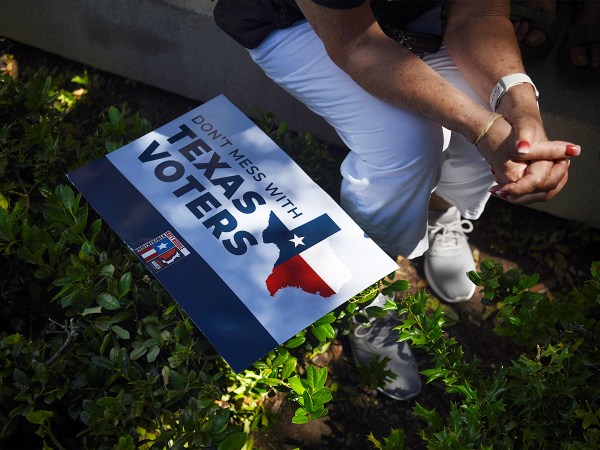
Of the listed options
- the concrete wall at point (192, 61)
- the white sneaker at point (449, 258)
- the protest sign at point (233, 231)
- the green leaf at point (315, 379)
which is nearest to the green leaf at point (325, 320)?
the protest sign at point (233, 231)

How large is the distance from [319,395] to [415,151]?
95 cm

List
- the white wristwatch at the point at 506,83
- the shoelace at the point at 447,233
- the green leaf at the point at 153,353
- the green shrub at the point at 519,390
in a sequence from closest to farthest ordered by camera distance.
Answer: the green shrub at the point at 519,390 < the green leaf at the point at 153,353 < the white wristwatch at the point at 506,83 < the shoelace at the point at 447,233

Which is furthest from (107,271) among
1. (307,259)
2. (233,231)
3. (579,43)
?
(579,43)

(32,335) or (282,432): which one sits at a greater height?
(32,335)

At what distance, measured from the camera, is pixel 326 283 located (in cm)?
210

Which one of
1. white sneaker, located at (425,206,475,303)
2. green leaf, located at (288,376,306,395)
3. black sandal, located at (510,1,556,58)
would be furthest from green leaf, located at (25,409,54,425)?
black sandal, located at (510,1,556,58)

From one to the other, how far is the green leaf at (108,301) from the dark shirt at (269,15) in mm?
1180

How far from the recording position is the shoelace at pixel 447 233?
10.1 feet

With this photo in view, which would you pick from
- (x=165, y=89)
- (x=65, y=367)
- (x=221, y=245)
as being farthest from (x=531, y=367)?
(x=165, y=89)

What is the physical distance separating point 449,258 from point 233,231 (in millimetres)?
1313

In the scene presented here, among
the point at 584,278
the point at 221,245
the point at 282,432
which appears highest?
the point at 221,245

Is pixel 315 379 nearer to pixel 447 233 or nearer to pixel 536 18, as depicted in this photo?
pixel 447 233

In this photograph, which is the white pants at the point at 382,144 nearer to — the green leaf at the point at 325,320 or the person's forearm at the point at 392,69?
the person's forearm at the point at 392,69

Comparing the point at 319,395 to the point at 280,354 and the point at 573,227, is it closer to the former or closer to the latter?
the point at 280,354
